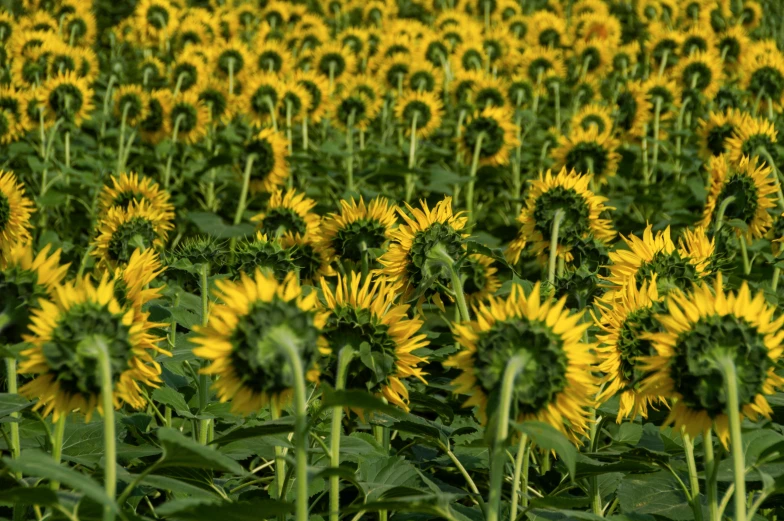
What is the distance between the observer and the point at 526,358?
1.69 m

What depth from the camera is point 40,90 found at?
5.62 metres

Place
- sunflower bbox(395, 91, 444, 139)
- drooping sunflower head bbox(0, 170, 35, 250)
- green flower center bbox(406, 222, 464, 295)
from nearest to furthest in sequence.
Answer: green flower center bbox(406, 222, 464, 295)
drooping sunflower head bbox(0, 170, 35, 250)
sunflower bbox(395, 91, 444, 139)

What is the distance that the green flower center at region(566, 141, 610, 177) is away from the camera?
186 inches

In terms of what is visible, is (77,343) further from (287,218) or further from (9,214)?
(287,218)

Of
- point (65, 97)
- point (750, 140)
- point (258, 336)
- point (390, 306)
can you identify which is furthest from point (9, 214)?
point (750, 140)

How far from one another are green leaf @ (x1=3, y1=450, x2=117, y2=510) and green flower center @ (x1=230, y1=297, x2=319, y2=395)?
0.32 m

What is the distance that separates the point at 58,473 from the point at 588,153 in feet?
12.2

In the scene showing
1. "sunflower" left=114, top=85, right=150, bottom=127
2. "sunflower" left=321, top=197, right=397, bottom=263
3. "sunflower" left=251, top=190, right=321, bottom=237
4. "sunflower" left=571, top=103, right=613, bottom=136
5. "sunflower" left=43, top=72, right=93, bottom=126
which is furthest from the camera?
"sunflower" left=114, top=85, right=150, bottom=127

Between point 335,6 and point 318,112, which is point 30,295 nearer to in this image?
point 318,112

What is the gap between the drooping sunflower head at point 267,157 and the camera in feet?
15.9

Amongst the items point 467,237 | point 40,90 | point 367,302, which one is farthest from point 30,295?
point 40,90

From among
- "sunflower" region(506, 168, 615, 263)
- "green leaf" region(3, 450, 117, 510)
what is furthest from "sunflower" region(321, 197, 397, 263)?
"green leaf" region(3, 450, 117, 510)

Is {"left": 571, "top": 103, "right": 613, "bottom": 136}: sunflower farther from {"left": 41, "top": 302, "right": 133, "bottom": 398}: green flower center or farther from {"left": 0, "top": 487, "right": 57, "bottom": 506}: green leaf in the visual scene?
{"left": 0, "top": 487, "right": 57, "bottom": 506}: green leaf

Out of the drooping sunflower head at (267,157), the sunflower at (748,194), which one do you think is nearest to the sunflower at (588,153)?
the sunflower at (748,194)
